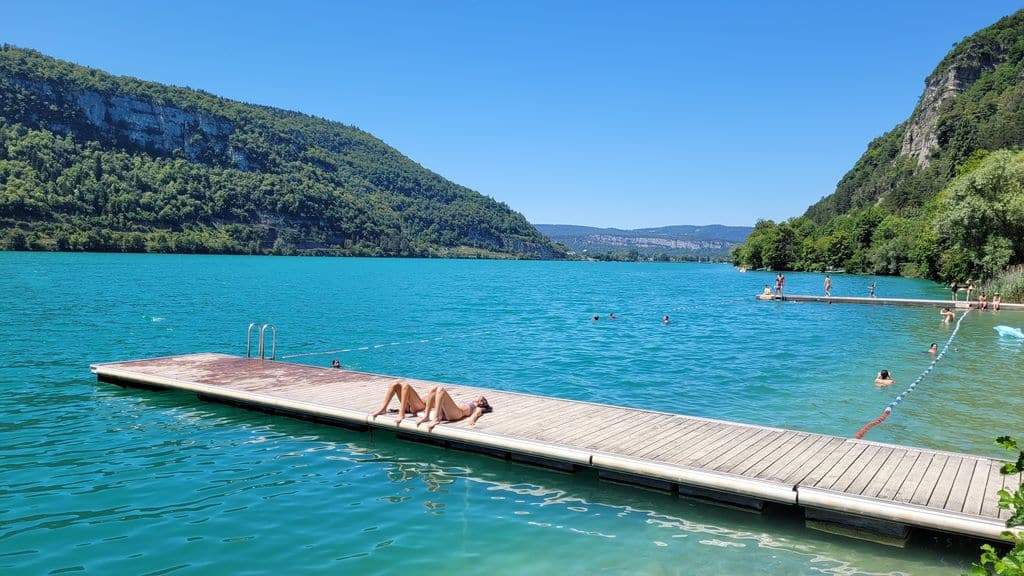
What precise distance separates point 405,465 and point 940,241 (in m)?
80.1

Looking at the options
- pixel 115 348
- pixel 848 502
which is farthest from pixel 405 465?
pixel 115 348

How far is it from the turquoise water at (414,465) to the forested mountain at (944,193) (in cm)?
2730

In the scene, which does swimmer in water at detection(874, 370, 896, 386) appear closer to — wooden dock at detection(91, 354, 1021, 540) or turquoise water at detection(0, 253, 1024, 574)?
turquoise water at detection(0, 253, 1024, 574)

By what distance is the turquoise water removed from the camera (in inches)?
320

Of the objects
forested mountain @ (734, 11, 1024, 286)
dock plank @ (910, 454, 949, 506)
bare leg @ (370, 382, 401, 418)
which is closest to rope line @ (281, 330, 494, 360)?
bare leg @ (370, 382, 401, 418)

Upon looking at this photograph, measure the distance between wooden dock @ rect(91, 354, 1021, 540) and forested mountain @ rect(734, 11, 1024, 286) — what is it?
166ft

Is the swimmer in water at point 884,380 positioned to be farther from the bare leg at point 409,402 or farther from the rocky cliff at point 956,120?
the rocky cliff at point 956,120

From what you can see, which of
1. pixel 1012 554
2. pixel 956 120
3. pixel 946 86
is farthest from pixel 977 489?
pixel 946 86

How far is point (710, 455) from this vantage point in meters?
10.3

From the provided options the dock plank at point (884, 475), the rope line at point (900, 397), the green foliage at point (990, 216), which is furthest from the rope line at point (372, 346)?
the green foliage at point (990, 216)

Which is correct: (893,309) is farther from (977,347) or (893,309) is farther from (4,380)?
(4,380)

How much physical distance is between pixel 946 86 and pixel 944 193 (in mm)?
109014

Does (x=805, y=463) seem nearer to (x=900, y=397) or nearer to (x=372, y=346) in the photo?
(x=900, y=397)

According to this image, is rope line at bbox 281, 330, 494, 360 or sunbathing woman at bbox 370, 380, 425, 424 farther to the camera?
rope line at bbox 281, 330, 494, 360
